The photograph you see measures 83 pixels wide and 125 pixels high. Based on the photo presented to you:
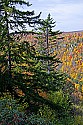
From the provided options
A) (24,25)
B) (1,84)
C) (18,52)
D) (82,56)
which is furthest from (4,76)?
(82,56)

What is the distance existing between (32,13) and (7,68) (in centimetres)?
361

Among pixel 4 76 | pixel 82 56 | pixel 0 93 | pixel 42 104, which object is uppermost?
pixel 4 76

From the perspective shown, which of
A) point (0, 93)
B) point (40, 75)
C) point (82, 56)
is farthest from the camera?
point (82, 56)

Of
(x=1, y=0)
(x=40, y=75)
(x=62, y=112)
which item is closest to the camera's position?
(x=1, y=0)

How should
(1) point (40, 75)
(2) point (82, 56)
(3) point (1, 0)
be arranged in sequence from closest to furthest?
(3) point (1, 0)
(1) point (40, 75)
(2) point (82, 56)

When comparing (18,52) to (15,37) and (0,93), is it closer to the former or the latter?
(15,37)

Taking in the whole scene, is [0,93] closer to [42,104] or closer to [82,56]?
[42,104]

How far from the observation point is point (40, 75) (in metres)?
17.3

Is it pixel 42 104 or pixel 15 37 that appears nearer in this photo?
pixel 15 37

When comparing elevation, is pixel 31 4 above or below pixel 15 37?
above

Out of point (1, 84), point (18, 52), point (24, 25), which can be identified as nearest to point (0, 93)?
point (1, 84)

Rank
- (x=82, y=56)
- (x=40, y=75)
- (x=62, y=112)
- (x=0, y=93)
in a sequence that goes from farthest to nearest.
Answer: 1. (x=82, y=56)
2. (x=62, y=112)
3. (x=40, y=75)
4. (x=0, y=93)

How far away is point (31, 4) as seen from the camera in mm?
15648

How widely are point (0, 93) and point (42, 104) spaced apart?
3078 millimetres
